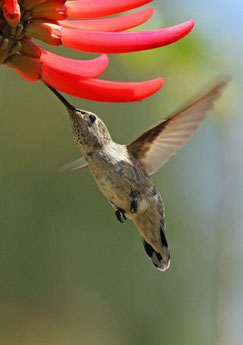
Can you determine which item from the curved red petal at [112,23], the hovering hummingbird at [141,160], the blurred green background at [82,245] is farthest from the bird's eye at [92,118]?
the blurred green background at [82,245]

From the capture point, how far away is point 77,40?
5.63ft

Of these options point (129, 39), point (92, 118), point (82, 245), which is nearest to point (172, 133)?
point (92, 118)

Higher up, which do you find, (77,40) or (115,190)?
(77,40)

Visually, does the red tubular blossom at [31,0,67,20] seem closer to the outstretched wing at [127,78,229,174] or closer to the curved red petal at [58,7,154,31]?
the curved red petal at [58,7,154,31]

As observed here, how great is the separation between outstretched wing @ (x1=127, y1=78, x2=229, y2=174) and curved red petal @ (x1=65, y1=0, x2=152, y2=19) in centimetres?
71

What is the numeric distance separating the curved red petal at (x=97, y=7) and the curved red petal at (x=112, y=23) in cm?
3

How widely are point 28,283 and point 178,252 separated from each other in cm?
205

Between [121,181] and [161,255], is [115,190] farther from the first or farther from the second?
[161,255]

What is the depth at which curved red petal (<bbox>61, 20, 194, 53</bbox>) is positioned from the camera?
1.62 metres

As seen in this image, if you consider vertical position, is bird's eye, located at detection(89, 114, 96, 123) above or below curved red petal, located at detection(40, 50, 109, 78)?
below

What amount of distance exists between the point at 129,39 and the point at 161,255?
1.11 m

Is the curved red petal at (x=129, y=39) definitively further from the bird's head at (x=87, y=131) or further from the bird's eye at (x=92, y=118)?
the bird's eye at (x=92, y=118)

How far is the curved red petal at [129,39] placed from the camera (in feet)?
5.31

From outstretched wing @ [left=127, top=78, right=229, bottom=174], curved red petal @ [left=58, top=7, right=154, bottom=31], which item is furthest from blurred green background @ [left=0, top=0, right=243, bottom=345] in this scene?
curved red petal @ [left=58, top=7, right=154, bottom=31]
